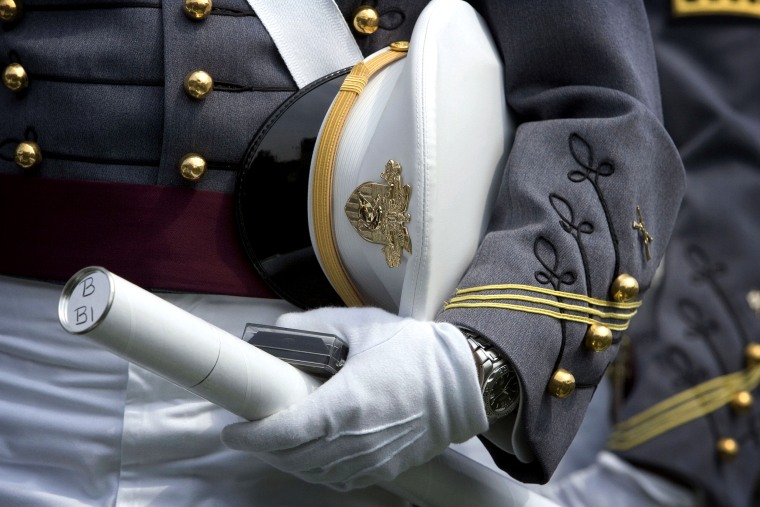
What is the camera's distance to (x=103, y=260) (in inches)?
45.6

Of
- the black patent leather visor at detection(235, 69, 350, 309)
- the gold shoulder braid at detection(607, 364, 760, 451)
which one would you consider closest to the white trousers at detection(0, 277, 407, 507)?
the black patent leather visor at detection(235, 69, 350, 309)

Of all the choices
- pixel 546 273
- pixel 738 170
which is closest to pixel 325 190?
pixel 546 273

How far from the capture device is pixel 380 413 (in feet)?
3.30

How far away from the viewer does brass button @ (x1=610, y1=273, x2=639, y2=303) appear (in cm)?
116

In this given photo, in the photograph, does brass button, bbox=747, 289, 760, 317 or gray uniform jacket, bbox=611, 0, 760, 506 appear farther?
brass button, bbox=747, 289, 760, 317

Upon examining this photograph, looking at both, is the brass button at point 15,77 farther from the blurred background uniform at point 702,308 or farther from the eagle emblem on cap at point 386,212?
the blurred background uniform at point 702,308

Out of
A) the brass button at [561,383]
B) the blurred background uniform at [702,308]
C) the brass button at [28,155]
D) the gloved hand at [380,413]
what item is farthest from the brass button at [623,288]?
the blurred background uniform at [702,308]

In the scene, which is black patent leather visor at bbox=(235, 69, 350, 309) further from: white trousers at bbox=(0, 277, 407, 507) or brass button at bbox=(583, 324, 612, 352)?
brass button at bbox=(583, 324, 612, 352)

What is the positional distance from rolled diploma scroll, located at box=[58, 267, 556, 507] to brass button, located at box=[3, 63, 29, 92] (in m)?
0.38

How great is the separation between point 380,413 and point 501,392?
0.13 meters

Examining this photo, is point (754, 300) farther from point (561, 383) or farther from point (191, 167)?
point (191, 167)

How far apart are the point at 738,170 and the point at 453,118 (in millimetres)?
1411

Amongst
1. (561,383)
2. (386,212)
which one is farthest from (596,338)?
(386,212)

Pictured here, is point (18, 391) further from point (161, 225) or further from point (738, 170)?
point (738, 170)
